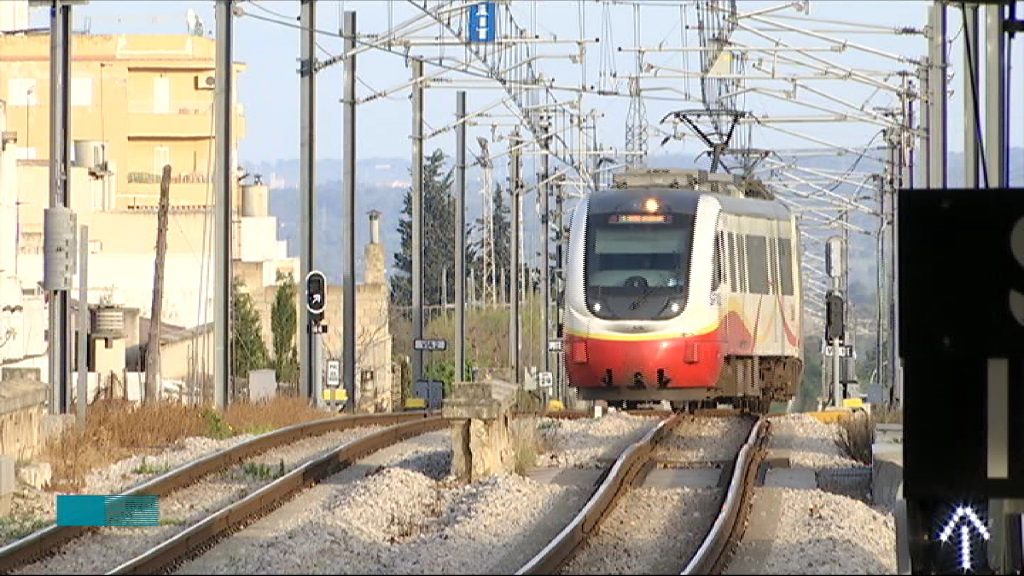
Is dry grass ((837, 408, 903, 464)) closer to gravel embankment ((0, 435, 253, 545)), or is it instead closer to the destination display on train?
the destination display on train

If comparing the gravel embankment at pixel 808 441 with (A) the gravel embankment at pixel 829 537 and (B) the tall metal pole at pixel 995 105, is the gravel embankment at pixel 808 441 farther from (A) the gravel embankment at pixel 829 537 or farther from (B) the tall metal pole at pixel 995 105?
(B) the tall metal pole at pixel 995 105

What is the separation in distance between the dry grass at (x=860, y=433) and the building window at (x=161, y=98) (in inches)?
3037

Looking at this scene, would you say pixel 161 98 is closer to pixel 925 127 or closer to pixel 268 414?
pixel 925 127

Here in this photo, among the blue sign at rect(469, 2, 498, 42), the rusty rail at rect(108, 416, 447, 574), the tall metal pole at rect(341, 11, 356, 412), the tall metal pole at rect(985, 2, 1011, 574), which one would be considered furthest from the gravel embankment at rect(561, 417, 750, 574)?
the tall metal pole at rect(341, 11, 356, 412)

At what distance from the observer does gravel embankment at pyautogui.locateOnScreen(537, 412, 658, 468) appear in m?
23.7

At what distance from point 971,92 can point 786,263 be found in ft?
75.1

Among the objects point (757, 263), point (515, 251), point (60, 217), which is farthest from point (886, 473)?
point (515, 251)

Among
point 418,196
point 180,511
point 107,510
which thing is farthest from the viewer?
point 418,196

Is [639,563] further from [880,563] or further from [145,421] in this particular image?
[145,421]

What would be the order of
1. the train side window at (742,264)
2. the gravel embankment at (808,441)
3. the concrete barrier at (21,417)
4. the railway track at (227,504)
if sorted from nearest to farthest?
the railway track at (227,504)
the concrete barrier at (21,417)
the gravel embankment at (808,441)
the train side window at (742,264)

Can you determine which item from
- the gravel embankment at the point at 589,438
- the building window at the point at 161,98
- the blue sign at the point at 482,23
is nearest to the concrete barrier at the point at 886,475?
the gravel embankment at the point at 589,438

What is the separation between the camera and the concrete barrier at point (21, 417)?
21609 millimetres

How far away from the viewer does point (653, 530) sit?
17.5 meters

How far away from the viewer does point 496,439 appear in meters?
20.8
